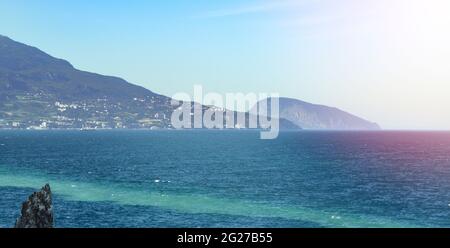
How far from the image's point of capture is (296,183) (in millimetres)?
124188

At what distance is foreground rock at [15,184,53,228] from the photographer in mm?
46750

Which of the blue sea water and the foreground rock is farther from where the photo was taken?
the blue sea water

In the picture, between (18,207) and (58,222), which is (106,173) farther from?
(58,222)

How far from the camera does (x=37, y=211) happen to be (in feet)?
155

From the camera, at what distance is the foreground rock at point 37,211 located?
1841 inches

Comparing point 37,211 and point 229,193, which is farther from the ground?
point 37,211

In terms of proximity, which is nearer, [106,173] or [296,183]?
[296,183]

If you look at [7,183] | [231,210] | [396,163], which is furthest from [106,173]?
[396,163]

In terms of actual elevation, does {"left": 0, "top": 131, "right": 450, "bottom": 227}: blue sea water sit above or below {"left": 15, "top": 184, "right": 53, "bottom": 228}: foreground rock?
below

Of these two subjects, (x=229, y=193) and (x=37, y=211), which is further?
(x=229, y=193)

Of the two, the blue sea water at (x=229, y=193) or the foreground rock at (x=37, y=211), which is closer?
the foreground rock at (x=37, y=211)

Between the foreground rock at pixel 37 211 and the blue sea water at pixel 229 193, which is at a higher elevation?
the foreground rock at pixel 37 211
